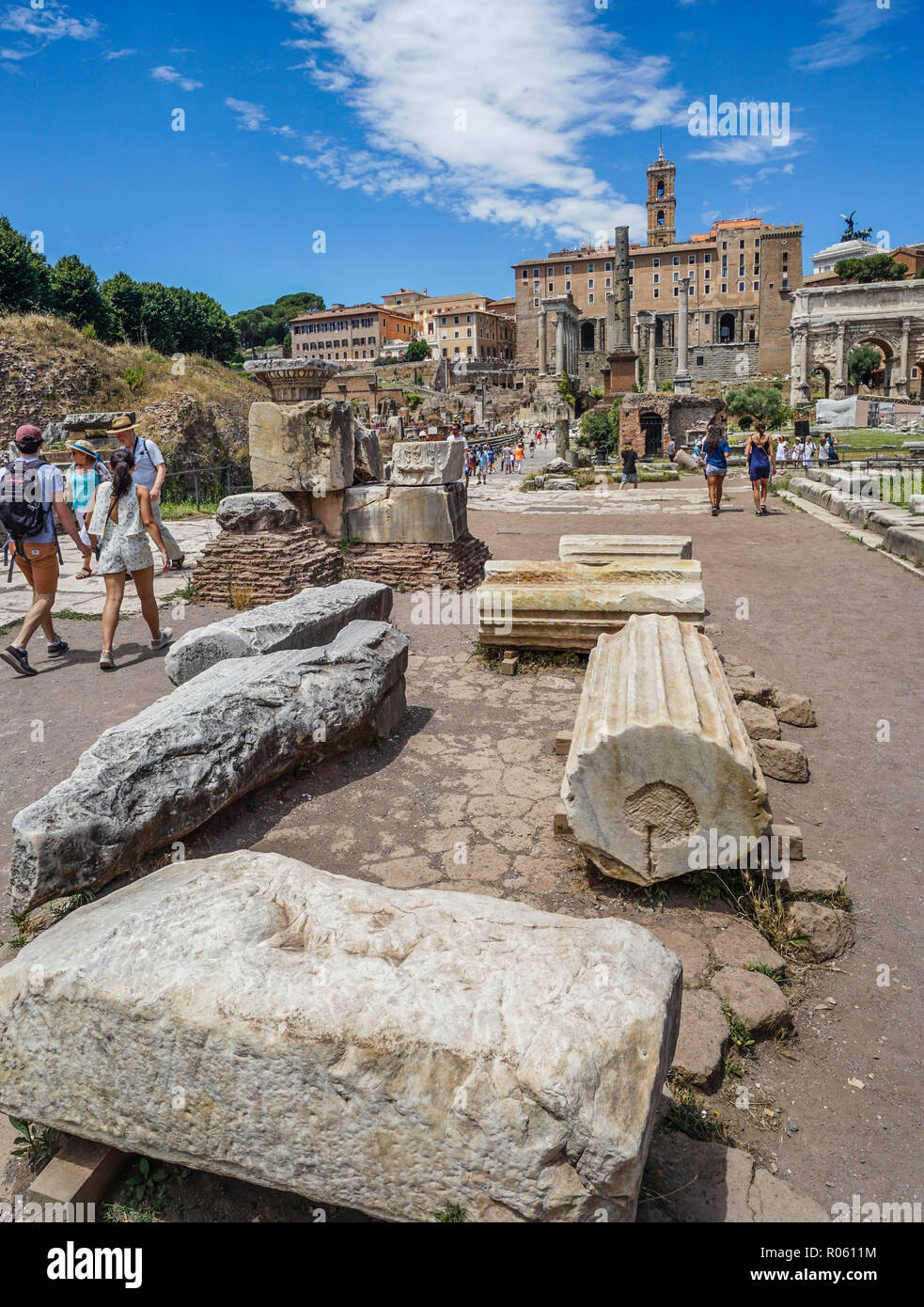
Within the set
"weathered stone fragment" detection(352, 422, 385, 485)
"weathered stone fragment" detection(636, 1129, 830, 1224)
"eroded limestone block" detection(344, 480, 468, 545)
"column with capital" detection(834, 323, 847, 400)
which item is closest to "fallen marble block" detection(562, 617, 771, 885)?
"weathered stone fragment" detection(636, 1129, 830, 1224)

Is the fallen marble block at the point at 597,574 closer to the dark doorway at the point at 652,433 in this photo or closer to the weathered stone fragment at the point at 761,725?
the weathered stone fragment at the point at 761,725

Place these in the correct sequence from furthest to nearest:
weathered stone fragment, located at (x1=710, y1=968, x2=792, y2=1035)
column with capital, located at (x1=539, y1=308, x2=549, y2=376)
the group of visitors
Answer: column with capital, located at (x1=539, y1=308, x2=549, y2=376) → the group of visitors → weathered stone fragment, located at (x1=710, y1=968, x2=792, y2=1035)

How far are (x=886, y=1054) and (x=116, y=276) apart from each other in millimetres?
43994

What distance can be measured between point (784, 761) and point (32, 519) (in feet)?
16.7

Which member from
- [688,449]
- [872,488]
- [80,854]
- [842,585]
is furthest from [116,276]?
[80,854]

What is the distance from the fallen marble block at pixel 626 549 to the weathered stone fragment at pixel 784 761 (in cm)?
301

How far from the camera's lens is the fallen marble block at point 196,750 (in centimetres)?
289

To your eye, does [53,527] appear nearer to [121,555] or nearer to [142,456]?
[121,555]

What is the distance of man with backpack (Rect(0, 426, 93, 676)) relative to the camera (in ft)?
18.6

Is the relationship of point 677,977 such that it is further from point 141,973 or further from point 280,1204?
point 141,973

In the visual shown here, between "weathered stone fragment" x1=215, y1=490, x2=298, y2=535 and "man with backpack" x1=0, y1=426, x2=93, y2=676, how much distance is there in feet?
7.60

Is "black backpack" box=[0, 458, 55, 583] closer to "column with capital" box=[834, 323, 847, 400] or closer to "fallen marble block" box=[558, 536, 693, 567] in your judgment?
"fallen marble block" box=[558, 536, 693, 567]

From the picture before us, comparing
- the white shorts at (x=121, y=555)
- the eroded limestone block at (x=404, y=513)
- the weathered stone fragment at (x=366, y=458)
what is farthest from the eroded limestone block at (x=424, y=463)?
the white shorts at (x=121, y=555)

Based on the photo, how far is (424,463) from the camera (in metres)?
8.63
